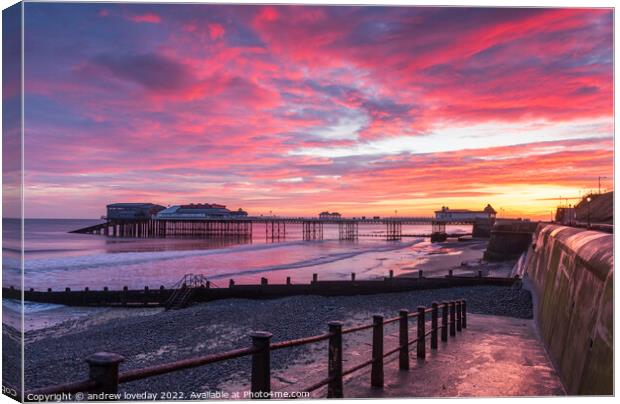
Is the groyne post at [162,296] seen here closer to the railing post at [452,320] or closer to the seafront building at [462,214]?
the railing post at [452,320]

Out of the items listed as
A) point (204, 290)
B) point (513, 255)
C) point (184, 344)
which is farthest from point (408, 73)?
point (513, 255)

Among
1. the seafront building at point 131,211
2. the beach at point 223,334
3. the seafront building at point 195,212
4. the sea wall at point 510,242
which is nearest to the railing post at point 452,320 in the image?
the beach at point 223,334

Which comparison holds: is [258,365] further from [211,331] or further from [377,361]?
[211,331]

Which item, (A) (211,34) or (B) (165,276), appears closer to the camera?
(A) (211,34)

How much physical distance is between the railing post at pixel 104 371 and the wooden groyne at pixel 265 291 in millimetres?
22485

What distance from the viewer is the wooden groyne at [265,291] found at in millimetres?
24859

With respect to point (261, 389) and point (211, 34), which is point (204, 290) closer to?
point (211, 34)

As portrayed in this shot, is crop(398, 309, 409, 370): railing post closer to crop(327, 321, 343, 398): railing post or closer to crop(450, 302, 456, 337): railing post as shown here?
crop(327, 321, 343, 398): railing post

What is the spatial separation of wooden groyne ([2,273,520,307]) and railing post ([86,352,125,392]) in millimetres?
22485

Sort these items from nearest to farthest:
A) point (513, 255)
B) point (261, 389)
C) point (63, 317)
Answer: point (261, 389), point (63, 317), point (513, 255)

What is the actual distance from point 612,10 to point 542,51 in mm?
1130

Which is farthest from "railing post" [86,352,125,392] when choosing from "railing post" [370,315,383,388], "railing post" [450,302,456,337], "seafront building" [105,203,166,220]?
"seafront building" [105,203,166,220]

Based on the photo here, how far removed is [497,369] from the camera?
7.88 metres

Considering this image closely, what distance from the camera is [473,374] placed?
7559 mm
